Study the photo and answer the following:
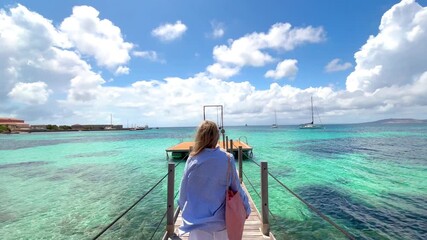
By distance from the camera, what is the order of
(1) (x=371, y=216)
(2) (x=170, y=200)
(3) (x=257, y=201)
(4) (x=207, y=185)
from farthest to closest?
(3) (x=257, y=201)
(1) (x=371, y=216)
(2) (x=170, y=200)
(4) (x=207, y=185)

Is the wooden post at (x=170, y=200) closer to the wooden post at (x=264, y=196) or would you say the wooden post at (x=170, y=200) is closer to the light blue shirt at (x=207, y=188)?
the wooden post at (x=264, y=196)

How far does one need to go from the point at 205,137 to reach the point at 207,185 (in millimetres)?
432

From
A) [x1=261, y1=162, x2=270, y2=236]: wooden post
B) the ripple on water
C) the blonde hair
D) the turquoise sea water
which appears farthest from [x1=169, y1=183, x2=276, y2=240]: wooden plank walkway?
the ripple on water

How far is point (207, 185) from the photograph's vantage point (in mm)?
2193

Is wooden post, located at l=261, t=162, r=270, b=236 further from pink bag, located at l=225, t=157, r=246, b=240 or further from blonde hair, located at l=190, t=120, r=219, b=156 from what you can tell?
blonde hair, located at l=190, t=120, r=219, b=156

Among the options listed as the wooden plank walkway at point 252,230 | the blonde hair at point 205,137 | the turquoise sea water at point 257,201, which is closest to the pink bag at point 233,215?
the blonde hair at point 205,137

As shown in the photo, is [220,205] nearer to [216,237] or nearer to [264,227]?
[216,237]

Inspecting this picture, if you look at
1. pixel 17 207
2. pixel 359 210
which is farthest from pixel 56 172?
pixel 359 210

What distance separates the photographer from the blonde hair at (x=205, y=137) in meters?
2.23

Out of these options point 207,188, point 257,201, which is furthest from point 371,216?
point 207,188

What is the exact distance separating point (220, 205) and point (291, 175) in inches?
561

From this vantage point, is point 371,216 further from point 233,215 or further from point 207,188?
point 207,188

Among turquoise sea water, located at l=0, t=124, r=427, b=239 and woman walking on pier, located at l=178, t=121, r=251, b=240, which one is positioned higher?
woman walking on pier, located at l=178, t=121, r=251, b=240

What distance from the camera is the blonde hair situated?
2230 millimetres
